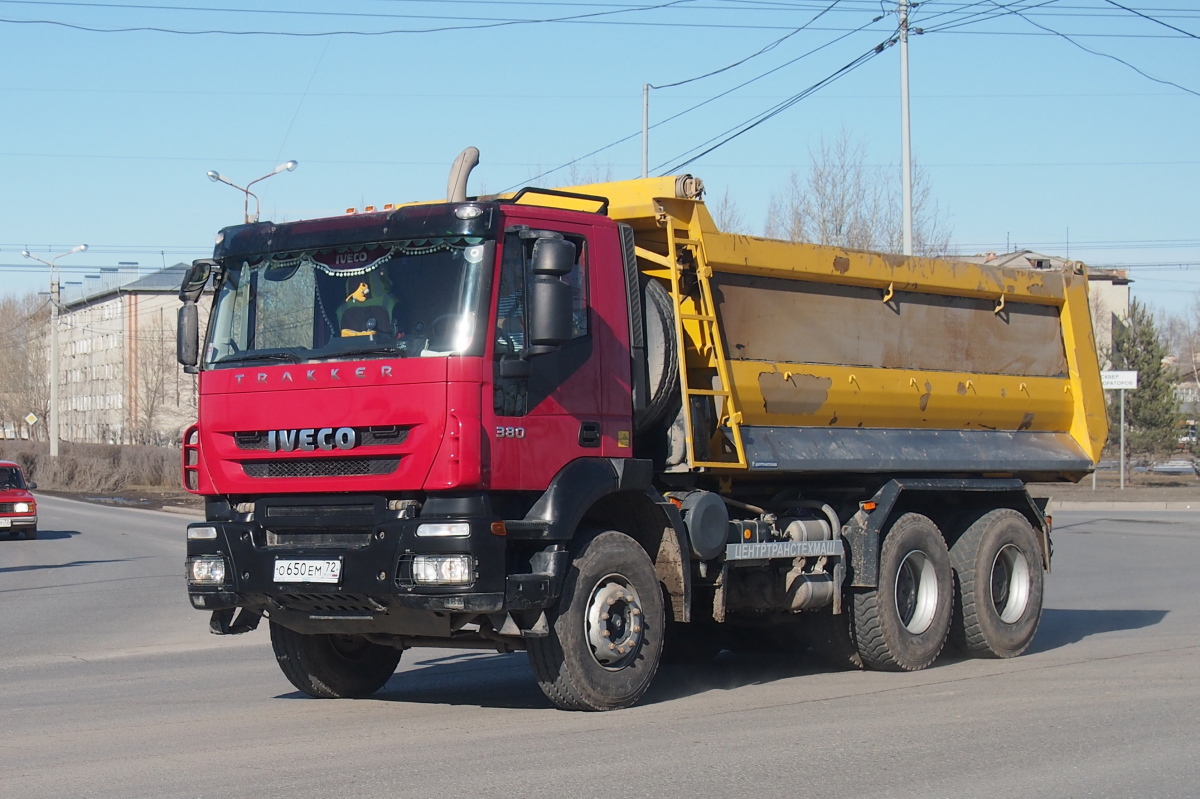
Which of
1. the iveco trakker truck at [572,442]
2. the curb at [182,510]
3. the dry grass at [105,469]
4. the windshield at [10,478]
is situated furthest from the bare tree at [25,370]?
the iveco trakker truck at [572,442]

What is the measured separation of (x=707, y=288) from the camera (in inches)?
362

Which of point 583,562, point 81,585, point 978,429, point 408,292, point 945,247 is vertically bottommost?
point 81,585

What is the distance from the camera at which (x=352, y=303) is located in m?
8.03

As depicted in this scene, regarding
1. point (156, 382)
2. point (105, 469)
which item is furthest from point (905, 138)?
point (156, 382)

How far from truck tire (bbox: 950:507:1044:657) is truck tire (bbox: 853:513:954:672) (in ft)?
0.96

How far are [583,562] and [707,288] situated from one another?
220cm

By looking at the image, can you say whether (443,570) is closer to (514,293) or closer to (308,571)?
(308,571)

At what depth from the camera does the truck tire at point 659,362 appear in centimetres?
888

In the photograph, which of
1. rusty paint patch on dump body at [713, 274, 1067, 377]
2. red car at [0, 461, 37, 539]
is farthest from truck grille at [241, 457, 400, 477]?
red car at [0, 461, 37, 539]

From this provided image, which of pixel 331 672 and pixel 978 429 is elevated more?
pixel 978 429

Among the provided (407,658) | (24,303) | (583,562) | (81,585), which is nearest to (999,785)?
(583,562)

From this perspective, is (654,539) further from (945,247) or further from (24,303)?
(24,303)

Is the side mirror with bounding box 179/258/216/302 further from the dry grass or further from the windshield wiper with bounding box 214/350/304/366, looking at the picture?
the dry grass

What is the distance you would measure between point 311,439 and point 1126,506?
33.4m
